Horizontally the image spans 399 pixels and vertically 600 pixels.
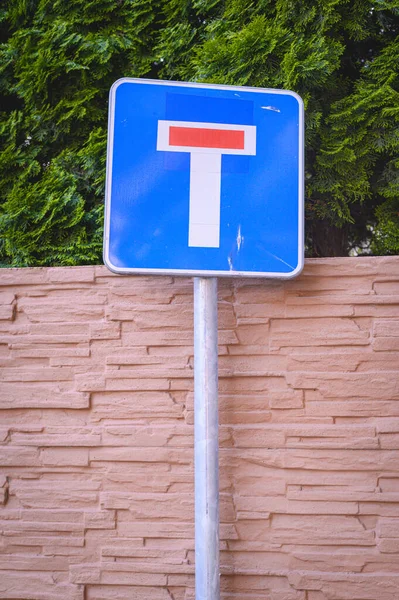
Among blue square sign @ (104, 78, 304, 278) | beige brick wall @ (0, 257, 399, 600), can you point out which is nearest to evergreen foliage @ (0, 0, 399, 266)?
beige brick wall @ (0, 257, 399, 600)

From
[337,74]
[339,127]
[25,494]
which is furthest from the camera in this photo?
[337,74]

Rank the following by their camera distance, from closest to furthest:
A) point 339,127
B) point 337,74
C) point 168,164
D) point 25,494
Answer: point 168,164, point 25,494, point 339,127, point 337,74

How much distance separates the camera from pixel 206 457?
1512 mm

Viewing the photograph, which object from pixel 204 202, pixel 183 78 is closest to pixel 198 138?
pixel 204 202

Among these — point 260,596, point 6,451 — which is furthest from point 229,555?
point 6,451

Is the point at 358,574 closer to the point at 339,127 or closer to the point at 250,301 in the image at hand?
the point at 250,301

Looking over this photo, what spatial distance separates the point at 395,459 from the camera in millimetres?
1755

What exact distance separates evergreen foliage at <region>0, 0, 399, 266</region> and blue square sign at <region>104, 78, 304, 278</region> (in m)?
0.49

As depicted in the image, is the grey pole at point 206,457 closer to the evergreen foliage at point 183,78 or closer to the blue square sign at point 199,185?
the blue square sign at point 199,185

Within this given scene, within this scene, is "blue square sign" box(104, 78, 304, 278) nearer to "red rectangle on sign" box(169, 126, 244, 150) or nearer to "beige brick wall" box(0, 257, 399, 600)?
"red rectangle on sign" box(169, 126, 244, 150)

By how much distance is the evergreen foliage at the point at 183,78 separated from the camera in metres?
2.00

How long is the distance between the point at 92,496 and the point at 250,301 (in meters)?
0.93

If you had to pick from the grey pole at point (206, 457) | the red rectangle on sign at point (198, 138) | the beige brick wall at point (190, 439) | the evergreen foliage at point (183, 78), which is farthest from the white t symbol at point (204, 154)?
the evergreen foliage at point (183, 78)

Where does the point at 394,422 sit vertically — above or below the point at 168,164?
below
